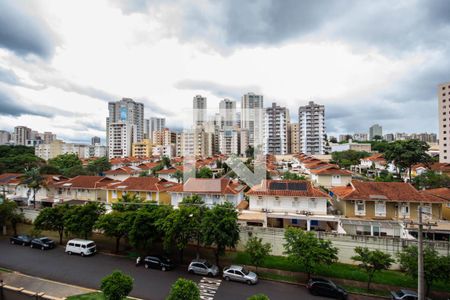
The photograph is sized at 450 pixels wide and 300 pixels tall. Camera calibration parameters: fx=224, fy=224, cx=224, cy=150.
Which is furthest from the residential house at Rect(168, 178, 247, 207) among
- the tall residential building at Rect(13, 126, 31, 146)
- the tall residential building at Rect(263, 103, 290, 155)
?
the tall residential building at Rect(13, 126, 31, 146)

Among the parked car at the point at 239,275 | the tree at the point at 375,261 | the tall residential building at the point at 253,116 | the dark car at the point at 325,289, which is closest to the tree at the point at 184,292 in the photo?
the parked car at the point at 239,275

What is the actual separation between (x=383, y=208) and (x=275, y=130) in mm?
78876

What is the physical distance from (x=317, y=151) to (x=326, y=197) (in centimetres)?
7254

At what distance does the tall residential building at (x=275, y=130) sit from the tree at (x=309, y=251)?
83.6m

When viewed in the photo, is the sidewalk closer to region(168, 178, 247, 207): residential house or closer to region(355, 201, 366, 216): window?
region(168, 178, 247, 207): residential house

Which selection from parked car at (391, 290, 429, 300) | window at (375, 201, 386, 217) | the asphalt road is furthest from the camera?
window at (375, 201, 386, 217)

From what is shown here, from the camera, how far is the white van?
1886cm

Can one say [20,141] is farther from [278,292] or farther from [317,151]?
[278,292]

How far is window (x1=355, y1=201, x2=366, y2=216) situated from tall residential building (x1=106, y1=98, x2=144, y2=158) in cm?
10421

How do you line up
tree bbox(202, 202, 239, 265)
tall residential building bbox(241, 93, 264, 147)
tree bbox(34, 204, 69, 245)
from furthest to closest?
tall residential building bbox(241, 93, 264, 147) < tree bbox(34, 204, 69, 245) < tree bbox(202, 202, 239, 265)

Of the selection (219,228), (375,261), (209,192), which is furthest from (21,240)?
(375,261)

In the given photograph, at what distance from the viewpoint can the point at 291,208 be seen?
74.2ft

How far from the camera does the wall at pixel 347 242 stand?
16278 mm

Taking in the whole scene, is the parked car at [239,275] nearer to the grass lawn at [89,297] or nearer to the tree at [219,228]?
the tree at [219,228]
